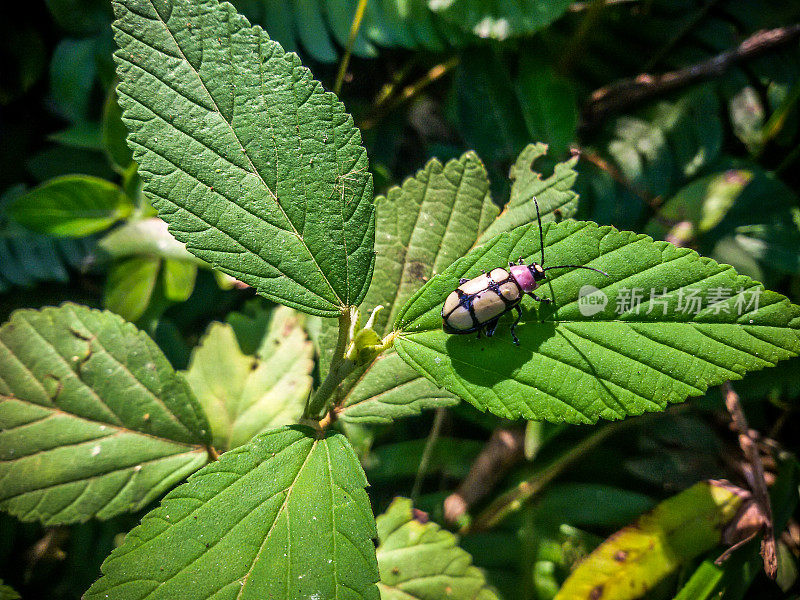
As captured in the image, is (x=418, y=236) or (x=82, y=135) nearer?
(x=418, y=236)

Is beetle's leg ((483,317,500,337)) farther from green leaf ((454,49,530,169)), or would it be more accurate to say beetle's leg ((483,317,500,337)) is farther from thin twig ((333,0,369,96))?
thin twig ((333,0,369,96))

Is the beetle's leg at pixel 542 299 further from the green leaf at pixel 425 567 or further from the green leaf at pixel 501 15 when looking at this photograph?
the green leaf at pixel 501 15

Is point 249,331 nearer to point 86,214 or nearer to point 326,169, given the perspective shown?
point 86,214

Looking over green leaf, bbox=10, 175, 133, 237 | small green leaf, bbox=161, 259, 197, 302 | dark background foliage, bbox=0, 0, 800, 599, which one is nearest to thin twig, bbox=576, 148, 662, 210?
dark background foliage, bbox=0, 0, 800, 599

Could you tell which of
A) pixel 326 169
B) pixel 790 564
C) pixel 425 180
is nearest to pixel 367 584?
pixel 326 169

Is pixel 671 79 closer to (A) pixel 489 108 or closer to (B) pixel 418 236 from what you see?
(A) pixel 489 108

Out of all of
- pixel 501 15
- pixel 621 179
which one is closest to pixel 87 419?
pixel 501 15

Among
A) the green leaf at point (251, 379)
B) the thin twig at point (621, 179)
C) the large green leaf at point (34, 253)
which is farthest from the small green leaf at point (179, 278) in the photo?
the thin twig at point (621, 179)
